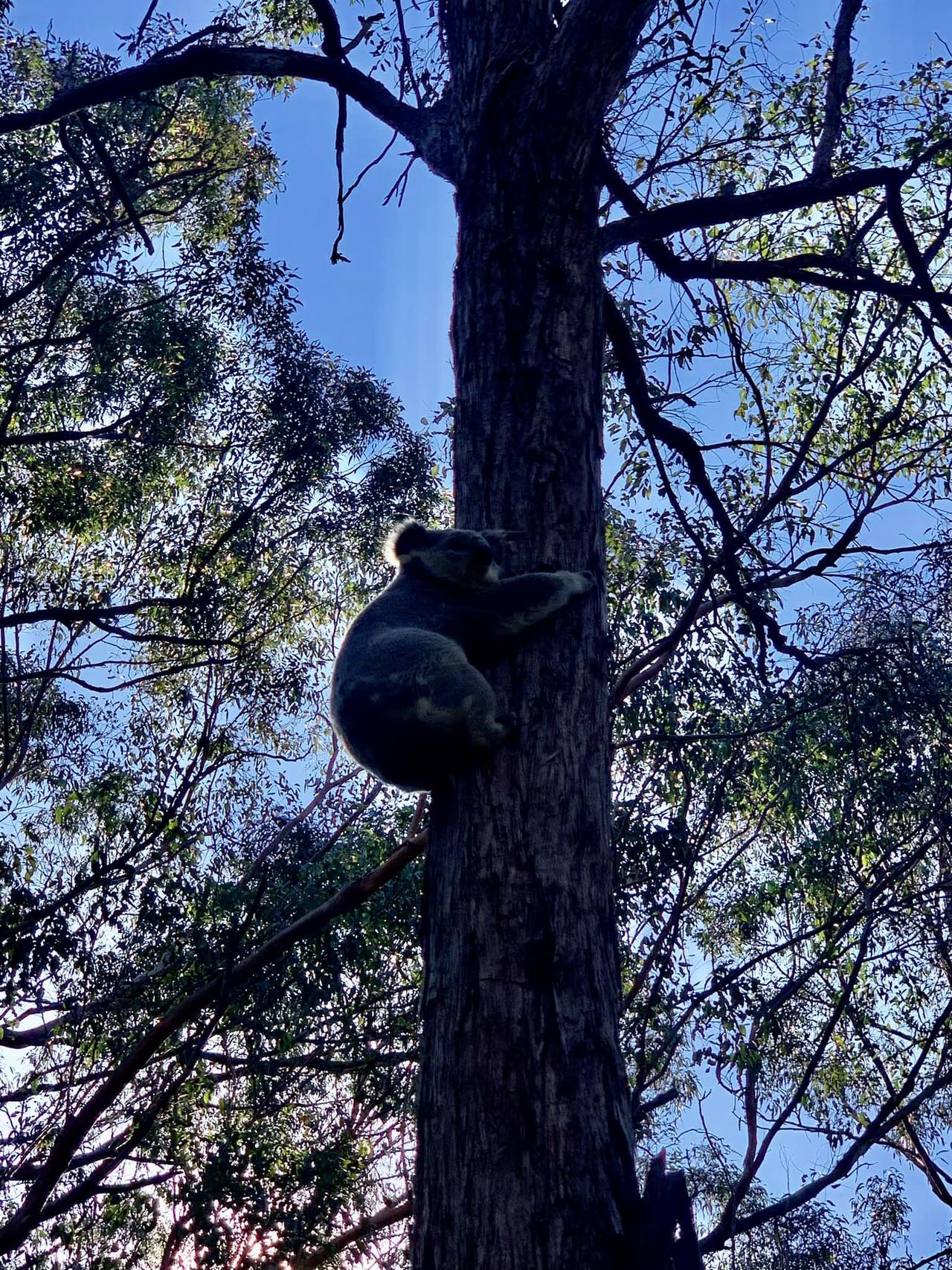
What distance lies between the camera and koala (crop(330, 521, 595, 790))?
2990 mm

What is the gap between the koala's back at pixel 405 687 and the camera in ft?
10.6

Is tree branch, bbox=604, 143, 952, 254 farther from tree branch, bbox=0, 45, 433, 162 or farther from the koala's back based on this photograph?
the koala's back

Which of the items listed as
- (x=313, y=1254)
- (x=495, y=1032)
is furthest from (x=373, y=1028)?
(x=495, y=1032)

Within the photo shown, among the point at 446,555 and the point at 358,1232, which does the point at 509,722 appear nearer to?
the point at 446,555

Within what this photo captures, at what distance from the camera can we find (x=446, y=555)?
388cm

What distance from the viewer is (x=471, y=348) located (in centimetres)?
348

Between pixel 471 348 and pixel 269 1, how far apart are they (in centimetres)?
709

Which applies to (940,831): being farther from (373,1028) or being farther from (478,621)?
(478,621)

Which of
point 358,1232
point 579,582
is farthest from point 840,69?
point 358,1232

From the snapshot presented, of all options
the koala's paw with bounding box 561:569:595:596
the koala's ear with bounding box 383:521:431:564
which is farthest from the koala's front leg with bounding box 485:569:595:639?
the koala's ear with bounding box 383:521:431:564

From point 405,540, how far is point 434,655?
145cm

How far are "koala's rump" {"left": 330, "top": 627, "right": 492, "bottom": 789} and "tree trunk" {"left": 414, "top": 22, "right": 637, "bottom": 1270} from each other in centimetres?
25

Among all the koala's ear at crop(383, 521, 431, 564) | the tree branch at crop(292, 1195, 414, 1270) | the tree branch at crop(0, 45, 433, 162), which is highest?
the tree branch at crop(0, 45, 433, 162)

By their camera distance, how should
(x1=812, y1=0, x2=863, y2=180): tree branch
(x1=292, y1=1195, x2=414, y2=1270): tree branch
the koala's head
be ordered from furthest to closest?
(x1=292, y1=1195, x2=414, y2=1270): tree branch → (x1=812, y1=0, x2=863, y2=180): tree branch → the koala's head
